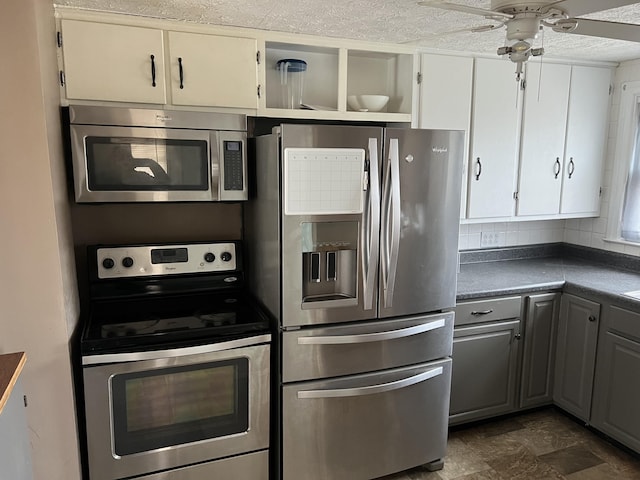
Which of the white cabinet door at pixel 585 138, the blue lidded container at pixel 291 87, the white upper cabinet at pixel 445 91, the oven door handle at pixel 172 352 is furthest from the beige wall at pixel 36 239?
the white cabinet door at pixel 585 138

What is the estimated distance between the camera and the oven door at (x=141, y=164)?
203 cm

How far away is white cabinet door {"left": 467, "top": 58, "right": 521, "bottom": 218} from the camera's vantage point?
286cm

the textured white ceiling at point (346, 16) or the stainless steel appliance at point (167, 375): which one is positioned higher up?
the textured white ceiling at point (346, 16)

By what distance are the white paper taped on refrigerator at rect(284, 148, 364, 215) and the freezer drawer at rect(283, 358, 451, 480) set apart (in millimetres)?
805

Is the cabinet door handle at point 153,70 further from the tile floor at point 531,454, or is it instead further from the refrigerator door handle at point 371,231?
the tile floor at point 531,454

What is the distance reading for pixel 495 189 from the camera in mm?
2998

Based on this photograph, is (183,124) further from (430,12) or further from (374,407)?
(374,407)

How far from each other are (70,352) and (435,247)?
164 cm

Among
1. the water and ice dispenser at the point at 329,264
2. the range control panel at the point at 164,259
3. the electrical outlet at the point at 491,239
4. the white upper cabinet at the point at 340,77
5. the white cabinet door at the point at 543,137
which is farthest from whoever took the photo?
the electrical outlet at the point at 491,239

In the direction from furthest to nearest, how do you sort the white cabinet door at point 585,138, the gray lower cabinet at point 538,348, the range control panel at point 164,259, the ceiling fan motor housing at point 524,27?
the white cabinet door at point 585,138, the gray lower cabinet at point 538,348, the range control panel at point 164,259, the ceiling fan motor housing at point 524,27

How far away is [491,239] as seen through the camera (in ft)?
11.2

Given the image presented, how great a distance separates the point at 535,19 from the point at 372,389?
165 centimetres

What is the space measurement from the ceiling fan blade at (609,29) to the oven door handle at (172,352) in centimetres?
162

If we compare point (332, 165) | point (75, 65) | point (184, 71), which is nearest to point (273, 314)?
point (332, 165)
